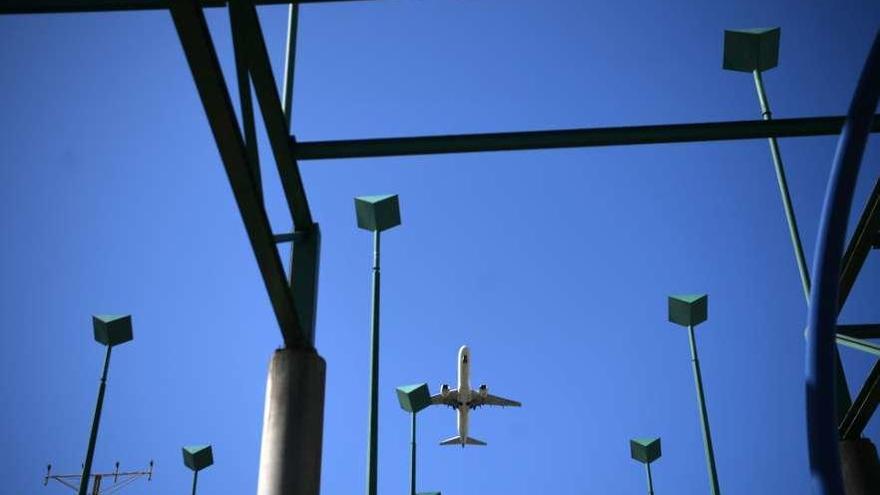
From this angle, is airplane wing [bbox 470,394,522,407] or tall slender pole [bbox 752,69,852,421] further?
airplane wing [bbox 470,394,522,407]

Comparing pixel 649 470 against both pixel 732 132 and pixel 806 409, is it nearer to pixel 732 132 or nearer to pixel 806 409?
pixel 732 132

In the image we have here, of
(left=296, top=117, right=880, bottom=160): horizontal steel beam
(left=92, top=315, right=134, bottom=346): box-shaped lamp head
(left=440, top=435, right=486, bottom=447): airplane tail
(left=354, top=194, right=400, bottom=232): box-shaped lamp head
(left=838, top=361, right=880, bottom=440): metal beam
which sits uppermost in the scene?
(left=440, top=435, right=486, bottom=447): airplane tail

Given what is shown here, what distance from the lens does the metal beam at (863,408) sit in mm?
10438

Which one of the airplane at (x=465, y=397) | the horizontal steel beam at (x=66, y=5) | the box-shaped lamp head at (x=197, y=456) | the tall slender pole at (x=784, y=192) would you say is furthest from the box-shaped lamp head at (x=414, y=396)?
the airplane at (x=465, y=397)

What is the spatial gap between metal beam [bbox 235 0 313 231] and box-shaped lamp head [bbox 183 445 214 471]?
1886 cm

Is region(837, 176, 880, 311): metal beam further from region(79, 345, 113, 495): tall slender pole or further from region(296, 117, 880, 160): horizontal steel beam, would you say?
region(79, 345, 113, 495): tall slender pole

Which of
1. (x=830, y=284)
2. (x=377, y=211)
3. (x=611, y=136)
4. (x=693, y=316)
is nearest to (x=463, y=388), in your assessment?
(x=693, y=316)

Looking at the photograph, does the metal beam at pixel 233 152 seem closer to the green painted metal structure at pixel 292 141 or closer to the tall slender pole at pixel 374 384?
the green painted metal structure at pixel 292 141

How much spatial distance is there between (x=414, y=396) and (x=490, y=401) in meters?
34.8

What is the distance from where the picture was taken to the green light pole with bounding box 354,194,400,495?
49.3ft

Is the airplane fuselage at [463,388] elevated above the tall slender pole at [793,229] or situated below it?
above

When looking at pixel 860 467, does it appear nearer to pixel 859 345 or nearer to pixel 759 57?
pixel 859 345

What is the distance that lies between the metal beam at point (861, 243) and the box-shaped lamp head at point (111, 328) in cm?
1704

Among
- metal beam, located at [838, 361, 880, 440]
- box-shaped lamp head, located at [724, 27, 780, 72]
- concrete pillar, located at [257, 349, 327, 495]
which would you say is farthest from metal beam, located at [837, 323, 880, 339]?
concrete pillar, located at [257, 349, 327, 495]
